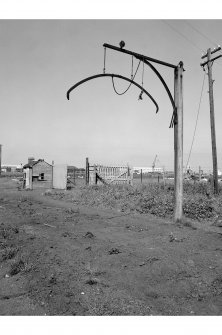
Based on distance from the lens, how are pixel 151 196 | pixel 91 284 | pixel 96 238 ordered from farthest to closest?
pixel 151 196, pixel 96 238, pixel 91 284

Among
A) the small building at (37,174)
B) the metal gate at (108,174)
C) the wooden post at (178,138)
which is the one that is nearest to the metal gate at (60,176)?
the metal gate at (108,174)

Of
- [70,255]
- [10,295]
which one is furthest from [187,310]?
[70,255]

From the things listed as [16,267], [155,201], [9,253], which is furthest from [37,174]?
[16,267]

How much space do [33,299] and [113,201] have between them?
9805 millimetres

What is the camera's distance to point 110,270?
486 cm

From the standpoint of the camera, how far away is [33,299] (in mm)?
3850

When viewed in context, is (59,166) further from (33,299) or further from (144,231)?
(33,299)

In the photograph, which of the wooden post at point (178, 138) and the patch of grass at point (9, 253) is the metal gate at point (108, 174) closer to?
the wooden post at point (178, 138)

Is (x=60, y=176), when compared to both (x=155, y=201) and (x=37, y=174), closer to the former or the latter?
(x=37, y=174)

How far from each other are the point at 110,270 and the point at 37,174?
2496 cm

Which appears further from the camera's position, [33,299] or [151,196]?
[151,196]

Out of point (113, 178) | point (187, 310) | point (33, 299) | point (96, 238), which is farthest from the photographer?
point (113, 178)

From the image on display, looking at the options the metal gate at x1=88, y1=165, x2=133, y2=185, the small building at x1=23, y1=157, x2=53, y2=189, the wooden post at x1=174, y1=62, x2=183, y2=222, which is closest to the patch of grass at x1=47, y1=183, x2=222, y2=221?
the wooden post at x1=174, y1=62, x2=183, y2=222

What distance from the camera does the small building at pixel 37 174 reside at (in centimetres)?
2669
